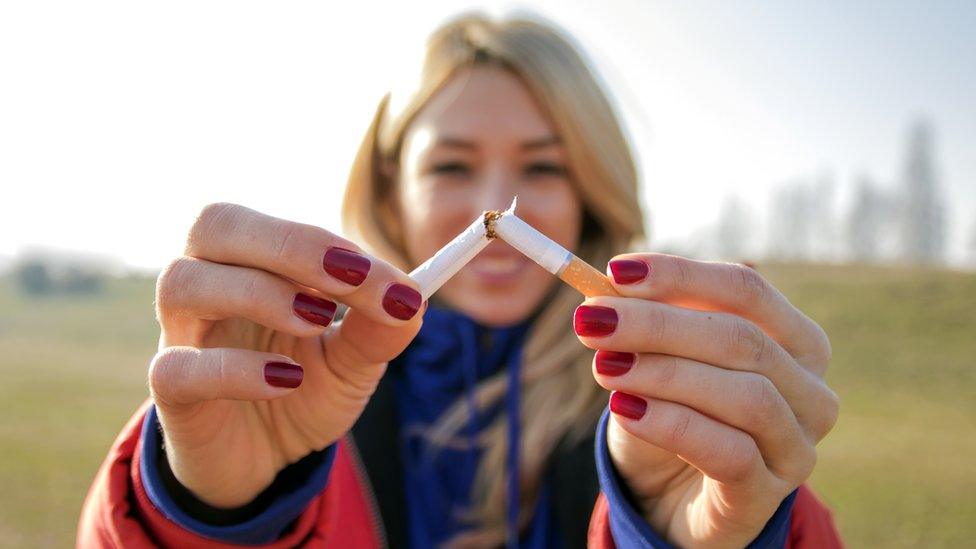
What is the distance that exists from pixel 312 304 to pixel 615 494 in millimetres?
1000

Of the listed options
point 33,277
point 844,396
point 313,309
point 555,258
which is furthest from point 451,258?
point 33,277

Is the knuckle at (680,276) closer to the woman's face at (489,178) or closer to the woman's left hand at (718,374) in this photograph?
the woman's left hand at (718,374)

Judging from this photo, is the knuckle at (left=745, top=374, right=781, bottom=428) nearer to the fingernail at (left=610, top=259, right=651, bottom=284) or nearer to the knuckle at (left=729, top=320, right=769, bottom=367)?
→ the knuckle at (left=729, top=320, right=769, bottom=367)

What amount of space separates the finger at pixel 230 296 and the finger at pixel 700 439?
87 cm

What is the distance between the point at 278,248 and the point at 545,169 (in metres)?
2.08

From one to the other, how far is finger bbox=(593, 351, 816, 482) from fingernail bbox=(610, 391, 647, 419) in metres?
0.02

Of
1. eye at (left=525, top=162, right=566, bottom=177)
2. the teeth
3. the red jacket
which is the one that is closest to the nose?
eye at (left=525, top=162, right=566, bottom=177)

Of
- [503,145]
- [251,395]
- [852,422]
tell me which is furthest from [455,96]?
[852,422]

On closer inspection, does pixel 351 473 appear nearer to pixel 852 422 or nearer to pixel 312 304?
pixel 312 304

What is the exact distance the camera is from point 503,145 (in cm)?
339

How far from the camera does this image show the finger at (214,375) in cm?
171

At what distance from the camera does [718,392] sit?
1.69 metres

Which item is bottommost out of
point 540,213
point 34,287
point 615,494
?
point 34,287

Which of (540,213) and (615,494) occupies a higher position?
(540,213)
